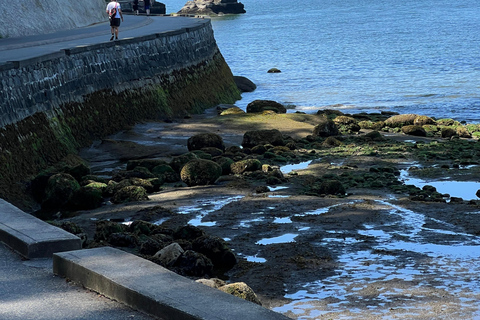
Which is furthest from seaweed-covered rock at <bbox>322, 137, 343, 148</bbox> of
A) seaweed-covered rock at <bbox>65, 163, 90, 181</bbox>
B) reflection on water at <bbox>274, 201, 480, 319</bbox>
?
reflection on water at <bbox>274, 201, 480, 319</bbox>

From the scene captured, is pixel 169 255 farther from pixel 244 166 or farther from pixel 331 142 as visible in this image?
pixel 331 142

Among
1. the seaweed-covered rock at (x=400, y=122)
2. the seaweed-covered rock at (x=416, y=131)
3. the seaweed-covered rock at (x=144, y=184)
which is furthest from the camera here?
the seaweed-covered rock at (x=400, y=122)

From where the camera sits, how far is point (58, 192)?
1289 centimetres

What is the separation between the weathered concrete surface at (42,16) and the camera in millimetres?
26298

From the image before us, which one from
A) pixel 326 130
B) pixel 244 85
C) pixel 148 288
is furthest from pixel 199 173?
pixel 244 85

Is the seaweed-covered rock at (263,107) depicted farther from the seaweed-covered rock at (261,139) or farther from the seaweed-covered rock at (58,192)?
the seaweed-covered rock at (58,192)

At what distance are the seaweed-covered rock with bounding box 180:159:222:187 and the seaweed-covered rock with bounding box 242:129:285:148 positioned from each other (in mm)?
4250

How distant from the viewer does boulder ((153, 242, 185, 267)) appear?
8258 millimetres

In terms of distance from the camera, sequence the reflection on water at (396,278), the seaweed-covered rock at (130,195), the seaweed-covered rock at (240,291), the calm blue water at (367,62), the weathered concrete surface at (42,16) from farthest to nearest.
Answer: the calm blue water at (367,62) < the weathered concrete surface at (42,16) < the seaweed-covered rock at (130,195) < the reflection on water at (396,278) < the seaweed-covered rock at (240,291)

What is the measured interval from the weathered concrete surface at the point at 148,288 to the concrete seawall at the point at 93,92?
7546 mm

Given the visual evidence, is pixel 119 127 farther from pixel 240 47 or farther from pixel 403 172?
pixel 240 47

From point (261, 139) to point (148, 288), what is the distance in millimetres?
12906

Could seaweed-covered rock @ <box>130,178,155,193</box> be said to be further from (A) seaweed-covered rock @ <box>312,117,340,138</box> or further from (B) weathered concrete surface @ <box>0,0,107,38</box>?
(B) weathered concrete surface @ <box>0,0,107,38</box>

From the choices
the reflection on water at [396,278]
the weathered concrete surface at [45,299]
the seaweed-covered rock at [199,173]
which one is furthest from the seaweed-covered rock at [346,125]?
the weathered concrete surface at [45,299]
